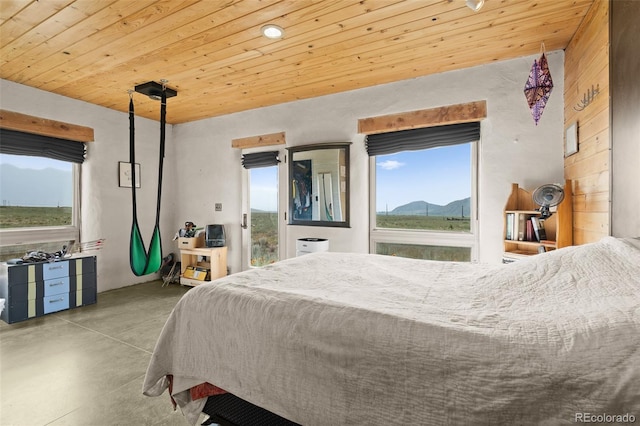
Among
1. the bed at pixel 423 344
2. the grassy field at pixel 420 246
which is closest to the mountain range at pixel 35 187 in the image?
the grassy field at pixel 420 246

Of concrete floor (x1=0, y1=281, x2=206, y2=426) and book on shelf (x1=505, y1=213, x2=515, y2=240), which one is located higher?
book on shelf (x1=505, y1=213, x2=515, y2=240)

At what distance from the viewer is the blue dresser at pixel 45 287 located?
119 inches

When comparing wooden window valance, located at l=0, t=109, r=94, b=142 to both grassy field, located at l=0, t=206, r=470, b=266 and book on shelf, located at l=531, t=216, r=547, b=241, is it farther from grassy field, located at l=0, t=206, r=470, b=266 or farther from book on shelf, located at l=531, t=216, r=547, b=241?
book on shelf, located at l=531, t=216, r=547, b=241

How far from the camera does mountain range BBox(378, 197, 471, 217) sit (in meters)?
3.19

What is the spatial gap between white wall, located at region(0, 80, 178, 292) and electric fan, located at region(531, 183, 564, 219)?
437 centimetres

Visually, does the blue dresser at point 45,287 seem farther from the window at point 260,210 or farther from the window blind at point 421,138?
the window blind at point 421,138

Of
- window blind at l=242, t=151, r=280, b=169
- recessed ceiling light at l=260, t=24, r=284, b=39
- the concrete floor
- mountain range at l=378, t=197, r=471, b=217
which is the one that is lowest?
the concrete floor

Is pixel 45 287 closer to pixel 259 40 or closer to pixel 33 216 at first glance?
pixel 33 216

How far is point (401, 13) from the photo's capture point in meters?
2.13

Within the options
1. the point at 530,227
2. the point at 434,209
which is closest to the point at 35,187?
the point at 434,209

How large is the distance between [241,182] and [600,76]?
3916 millimetres

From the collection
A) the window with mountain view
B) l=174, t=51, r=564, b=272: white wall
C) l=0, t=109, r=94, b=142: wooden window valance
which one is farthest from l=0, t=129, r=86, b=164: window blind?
the window with mountain view

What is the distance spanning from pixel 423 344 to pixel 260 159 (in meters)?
3.80

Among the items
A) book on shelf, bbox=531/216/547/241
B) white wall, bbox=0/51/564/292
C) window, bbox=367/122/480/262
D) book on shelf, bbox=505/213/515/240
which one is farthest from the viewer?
window, bbox=367/122/480/262
